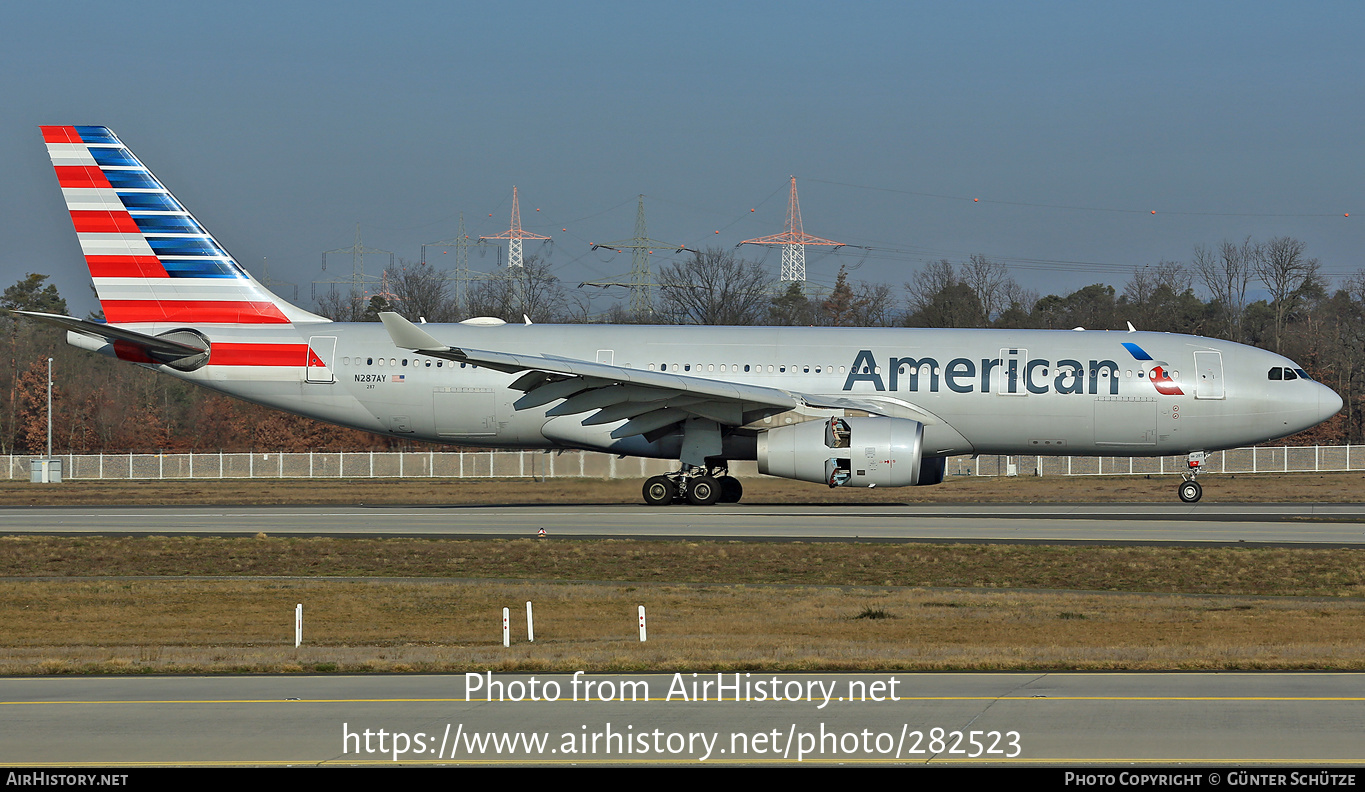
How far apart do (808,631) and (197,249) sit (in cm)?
2089

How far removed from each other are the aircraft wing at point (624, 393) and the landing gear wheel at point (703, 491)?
1415mm

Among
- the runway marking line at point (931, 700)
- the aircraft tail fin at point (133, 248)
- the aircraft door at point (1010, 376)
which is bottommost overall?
the runway marking line at point (931, 700)

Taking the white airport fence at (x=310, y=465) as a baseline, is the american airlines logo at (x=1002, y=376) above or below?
above

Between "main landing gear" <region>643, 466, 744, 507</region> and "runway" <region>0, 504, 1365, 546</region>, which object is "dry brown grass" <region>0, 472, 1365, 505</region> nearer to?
"main landing gear" <region>643, 466, 744, 507</region>

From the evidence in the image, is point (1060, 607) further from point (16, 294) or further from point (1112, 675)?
point (16, 294)

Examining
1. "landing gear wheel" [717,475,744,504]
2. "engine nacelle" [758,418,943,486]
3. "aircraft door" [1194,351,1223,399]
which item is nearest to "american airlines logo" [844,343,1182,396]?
"aircraft door" [1194,351,1223,399]

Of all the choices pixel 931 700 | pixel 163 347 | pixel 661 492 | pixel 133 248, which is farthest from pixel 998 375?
pixel 133 248

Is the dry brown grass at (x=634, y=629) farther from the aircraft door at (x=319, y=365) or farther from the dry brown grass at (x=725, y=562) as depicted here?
the aircraft door at (x=319, y=365)

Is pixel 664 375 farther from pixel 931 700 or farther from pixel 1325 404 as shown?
pixel 931 700

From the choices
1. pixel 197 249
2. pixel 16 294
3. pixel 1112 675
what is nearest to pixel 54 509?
pixel 197 249

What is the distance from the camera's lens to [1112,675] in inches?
384

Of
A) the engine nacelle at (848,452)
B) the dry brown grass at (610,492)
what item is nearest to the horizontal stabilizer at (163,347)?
the dry brown grass at (610,492)

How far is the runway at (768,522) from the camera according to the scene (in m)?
21.1

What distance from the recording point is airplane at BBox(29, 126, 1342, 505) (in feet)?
87.1
